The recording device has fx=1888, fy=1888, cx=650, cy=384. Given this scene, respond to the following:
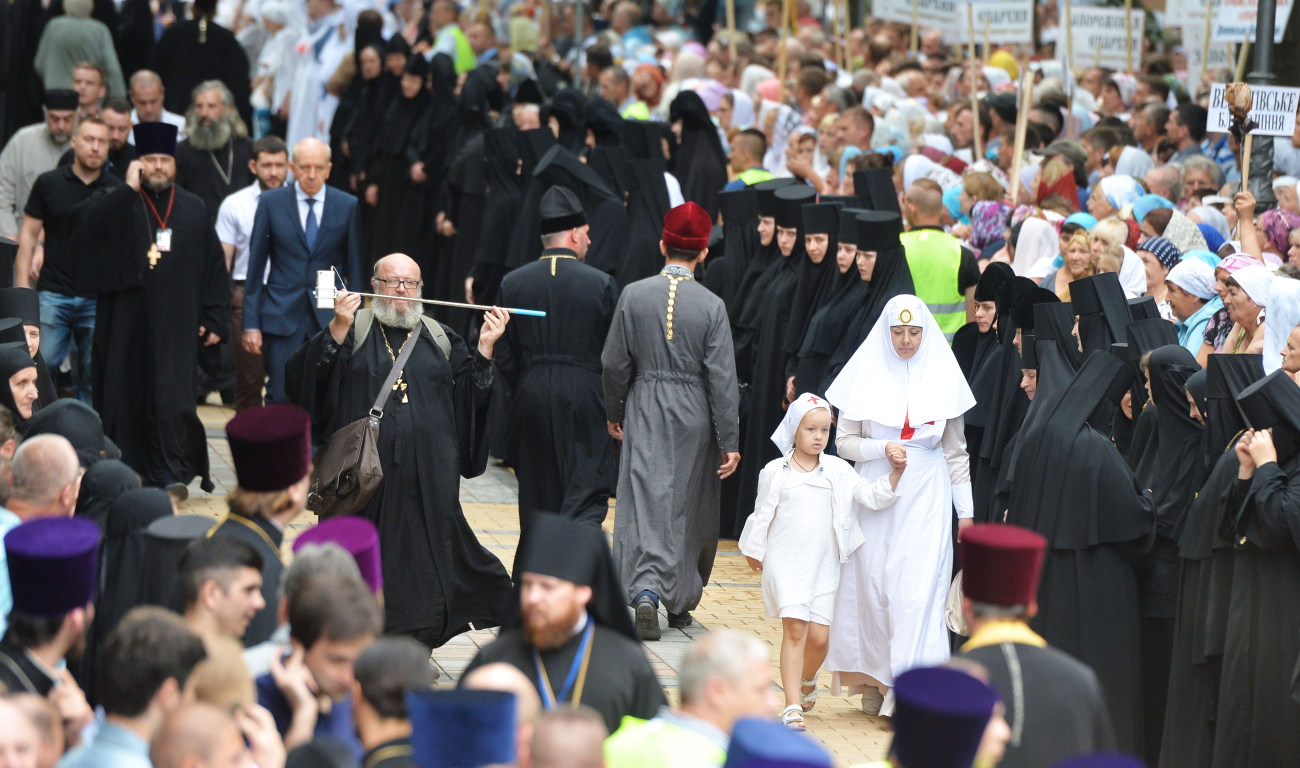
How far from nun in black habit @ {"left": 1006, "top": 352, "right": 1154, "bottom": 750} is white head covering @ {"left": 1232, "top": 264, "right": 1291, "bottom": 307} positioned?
1301mm

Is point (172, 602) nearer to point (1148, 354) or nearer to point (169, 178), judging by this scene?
point (1148, 354)

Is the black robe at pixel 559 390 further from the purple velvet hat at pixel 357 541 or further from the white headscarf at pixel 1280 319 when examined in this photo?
the purple velvet hat at pixel 357 541

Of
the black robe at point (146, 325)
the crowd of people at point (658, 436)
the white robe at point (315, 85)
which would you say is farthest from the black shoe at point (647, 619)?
the white robe at point (315, 85)

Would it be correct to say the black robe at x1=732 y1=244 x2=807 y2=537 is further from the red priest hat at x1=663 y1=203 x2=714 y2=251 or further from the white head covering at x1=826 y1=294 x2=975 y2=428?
the white head covering at x1=826 y1=294 x2=975 y2=428

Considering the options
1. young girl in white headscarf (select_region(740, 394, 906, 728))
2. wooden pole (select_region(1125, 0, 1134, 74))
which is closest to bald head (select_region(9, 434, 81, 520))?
young girl in white headscarf (select_region(740, 394, 906, 728))

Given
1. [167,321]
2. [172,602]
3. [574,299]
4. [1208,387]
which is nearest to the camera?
[172,602]

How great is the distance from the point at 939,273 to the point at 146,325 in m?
5.09

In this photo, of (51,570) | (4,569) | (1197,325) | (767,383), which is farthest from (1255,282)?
(51,570)

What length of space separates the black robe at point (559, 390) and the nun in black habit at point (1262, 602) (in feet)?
12.8

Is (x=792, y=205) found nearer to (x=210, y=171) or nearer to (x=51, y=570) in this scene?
(x=210, y=171)

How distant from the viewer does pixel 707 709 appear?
505cm

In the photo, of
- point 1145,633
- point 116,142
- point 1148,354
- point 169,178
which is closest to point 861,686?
point 1145,633

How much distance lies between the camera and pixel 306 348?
30.1ft

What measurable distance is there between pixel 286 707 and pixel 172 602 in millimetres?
991
